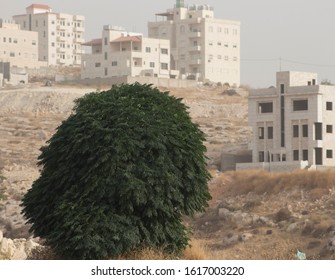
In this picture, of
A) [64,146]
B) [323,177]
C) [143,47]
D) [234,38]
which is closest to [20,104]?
[143,47]

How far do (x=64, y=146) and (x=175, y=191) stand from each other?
337 cm

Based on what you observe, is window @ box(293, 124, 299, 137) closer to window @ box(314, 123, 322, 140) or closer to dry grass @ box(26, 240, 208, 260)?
window @ box(314, 123, 322, 140)

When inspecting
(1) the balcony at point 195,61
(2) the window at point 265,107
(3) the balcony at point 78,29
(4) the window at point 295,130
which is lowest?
(4) the window at point 295,130

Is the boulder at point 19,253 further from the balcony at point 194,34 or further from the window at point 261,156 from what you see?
the balcony at point 194,34

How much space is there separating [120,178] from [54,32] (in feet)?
457

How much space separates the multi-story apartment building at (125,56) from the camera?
124 m

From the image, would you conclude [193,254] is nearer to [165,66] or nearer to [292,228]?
[292,228]

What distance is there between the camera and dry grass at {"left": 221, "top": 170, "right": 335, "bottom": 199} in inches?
2874

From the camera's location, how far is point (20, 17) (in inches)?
6639

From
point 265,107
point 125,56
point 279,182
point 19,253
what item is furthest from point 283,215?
point 125,56

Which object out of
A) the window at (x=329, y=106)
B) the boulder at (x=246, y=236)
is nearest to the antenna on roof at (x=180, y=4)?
the window at (x=329, y=106)

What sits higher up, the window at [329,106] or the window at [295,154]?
the window at [329,106]

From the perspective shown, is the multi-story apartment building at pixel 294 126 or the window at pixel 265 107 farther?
the window at pixel 265 107

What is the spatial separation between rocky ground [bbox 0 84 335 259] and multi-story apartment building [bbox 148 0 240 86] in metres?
20.0
